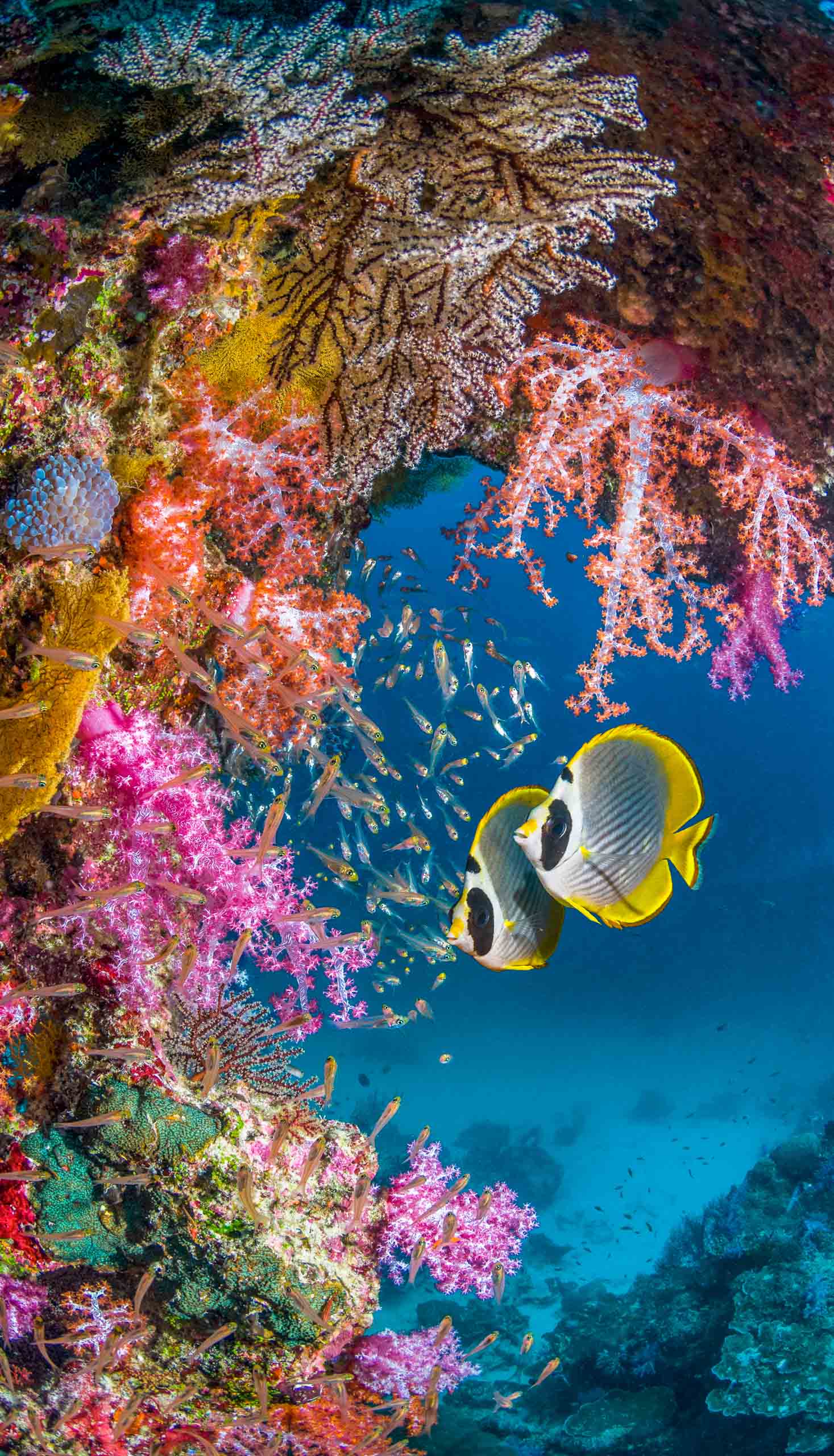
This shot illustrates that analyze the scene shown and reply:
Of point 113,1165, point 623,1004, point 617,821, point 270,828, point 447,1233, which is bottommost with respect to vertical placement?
point 623,1004

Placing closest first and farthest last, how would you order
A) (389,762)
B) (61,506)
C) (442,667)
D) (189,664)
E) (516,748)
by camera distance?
(61,506) < (189,664) < (442,667) < (516,748) < (389,762)

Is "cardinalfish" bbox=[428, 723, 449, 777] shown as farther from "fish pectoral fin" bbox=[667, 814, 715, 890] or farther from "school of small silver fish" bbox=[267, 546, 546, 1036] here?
"fish pectoral fin" bbox=[667, 814, 715, 890]

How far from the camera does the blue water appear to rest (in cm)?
2594

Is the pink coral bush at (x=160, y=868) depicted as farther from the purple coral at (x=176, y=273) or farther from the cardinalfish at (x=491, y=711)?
the cardinalfish at (x=491, y=711)

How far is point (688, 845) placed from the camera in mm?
2260

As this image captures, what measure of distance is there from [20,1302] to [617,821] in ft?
12.2

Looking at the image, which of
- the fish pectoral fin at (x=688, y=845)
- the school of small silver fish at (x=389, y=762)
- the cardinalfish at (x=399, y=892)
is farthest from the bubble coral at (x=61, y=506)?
the cardinalfish at (x=399, y=892)

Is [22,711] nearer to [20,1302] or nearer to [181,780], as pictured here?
[181,780]

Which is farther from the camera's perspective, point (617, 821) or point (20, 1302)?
point (20, 1302)

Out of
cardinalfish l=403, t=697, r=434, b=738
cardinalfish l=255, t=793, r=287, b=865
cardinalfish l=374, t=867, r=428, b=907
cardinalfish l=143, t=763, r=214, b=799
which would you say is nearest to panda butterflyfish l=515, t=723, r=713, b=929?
cardinalfish l=255, t=793, r=287, b=865

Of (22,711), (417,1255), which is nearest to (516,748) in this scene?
(417,1255)

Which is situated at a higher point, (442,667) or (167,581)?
(167,581)

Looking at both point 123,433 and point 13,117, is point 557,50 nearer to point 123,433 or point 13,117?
point 13,117

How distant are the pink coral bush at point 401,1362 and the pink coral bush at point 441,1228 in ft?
1.05
